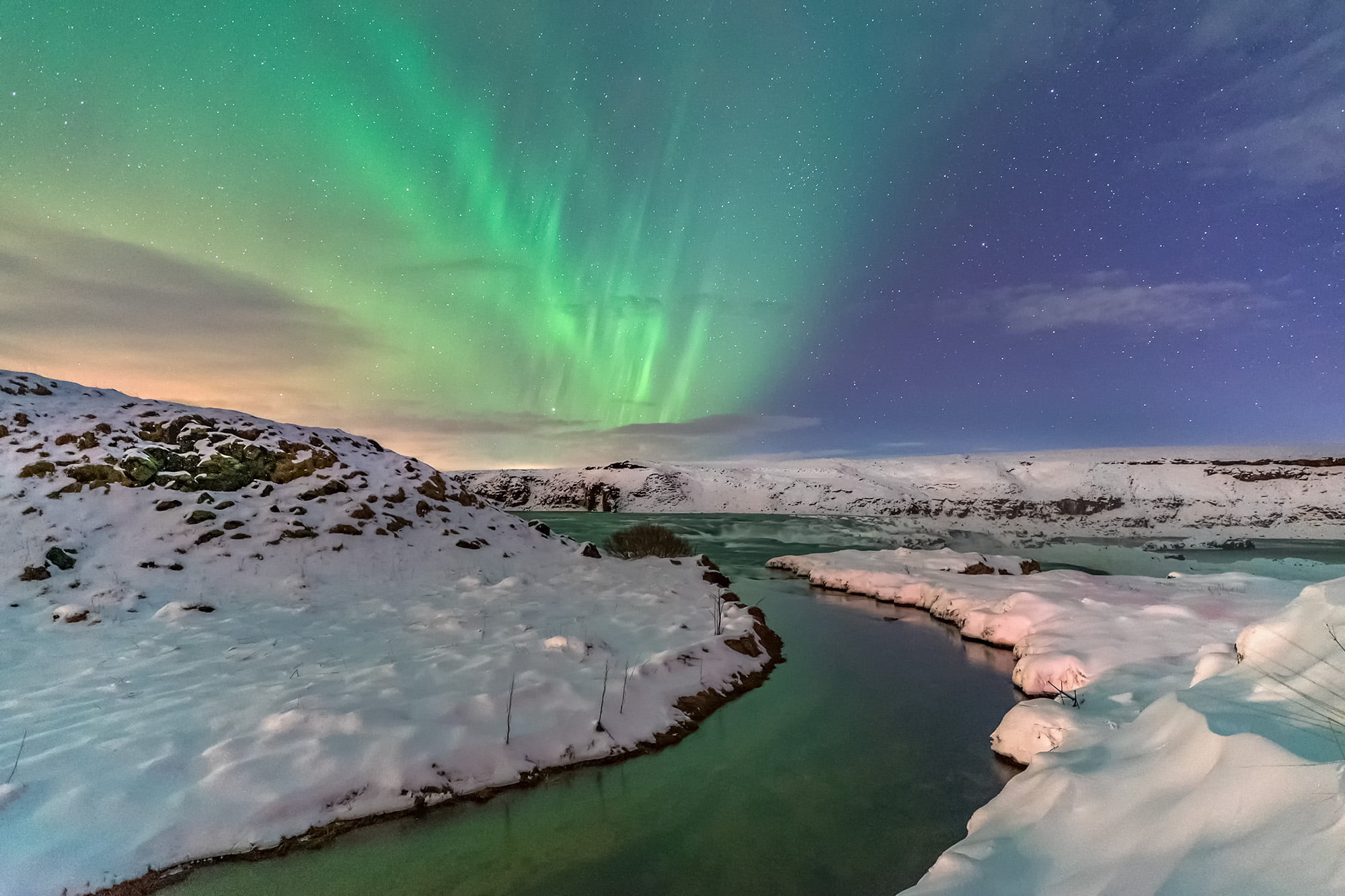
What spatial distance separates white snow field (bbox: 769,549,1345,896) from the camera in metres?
2.66

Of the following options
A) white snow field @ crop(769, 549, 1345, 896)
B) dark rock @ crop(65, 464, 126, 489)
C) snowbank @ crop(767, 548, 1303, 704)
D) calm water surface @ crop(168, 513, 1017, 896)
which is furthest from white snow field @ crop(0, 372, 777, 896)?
snowbank @ crop(767, 548, 1303, 704)

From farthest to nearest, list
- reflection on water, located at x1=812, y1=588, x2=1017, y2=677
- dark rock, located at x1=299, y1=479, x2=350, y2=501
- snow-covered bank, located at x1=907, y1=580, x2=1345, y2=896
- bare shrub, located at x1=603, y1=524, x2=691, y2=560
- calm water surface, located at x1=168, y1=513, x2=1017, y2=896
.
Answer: bare shrub, located at x1=603, y1=524, x2=691, y2=560, dark rock, located at x1=299, y1=479, x2=350, y2=501, reflection on water, located at x1=812, y1=588, x2=1017, y2=677, calm water surface, located at x1=168, y1=513, x2=1017, y2=896, snow-covered bank, located at x1=907, y1=580, x2=1345, y2=896

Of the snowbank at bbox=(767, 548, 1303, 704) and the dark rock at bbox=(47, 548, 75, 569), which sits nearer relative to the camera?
the snowbank at bbox=(767, 548, 1303, 704)

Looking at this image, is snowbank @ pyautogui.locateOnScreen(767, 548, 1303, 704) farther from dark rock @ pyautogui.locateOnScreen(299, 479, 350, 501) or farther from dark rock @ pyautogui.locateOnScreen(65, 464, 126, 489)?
dark rock @ pyautogui.locateOnScreen(65, 464, 126, 489)

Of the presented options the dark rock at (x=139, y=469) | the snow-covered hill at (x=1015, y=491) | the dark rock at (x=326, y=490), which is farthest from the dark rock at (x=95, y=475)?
the snow-covered hill at (x=1015, y=491)

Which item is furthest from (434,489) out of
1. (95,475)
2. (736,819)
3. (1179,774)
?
(1179,774)

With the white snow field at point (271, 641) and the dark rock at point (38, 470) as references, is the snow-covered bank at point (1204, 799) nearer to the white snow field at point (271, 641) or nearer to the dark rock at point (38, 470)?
the white snow field at point (271, 641)

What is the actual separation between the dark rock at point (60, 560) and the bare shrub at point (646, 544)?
50.9 feet

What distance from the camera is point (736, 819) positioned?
527 centimetres

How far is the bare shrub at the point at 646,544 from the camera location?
75.0ft

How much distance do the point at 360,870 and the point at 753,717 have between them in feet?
16.9

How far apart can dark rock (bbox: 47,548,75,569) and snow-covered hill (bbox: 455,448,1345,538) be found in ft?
144

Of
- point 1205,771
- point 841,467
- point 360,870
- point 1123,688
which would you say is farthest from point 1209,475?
point 360,870

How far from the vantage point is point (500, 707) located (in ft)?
21.8
